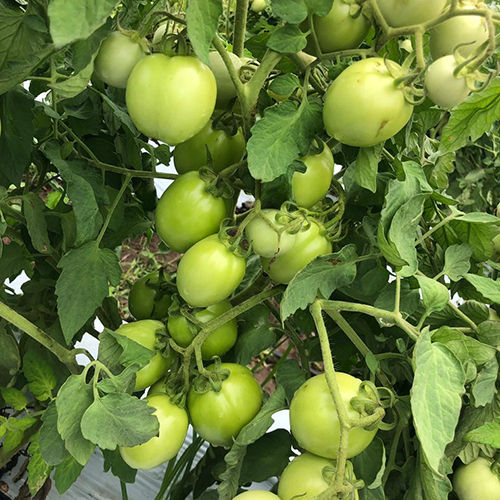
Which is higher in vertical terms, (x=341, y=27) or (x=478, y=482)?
(x=341, y=27)

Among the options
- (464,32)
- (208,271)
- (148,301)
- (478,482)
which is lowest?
(478,482)

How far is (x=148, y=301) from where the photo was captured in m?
0.55

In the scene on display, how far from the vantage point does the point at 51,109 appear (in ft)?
1.51

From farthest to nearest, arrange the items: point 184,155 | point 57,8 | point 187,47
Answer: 1. point 184,155
2. point 187,47
3. point 57,8

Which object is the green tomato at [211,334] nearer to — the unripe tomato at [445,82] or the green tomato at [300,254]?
the green tomato at [300,254]

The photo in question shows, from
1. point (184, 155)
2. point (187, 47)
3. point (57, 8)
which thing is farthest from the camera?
point (184, 155)

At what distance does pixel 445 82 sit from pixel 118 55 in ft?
0.67

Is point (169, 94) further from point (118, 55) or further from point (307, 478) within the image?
point (307, 478)

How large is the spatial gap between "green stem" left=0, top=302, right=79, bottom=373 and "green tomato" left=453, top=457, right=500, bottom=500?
0.34 m

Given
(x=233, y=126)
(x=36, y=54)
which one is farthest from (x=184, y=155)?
(x=36, y=54)

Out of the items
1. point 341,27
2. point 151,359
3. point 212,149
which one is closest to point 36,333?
point 151,359

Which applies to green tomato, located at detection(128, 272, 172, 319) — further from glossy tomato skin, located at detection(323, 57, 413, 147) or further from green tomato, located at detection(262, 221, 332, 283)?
glossy tomato skin, located at detection(323, 57, 413, 147)

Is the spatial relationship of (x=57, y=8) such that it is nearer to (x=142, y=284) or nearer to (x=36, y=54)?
(x=36, y=54)

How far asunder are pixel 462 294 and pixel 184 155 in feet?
0.93
